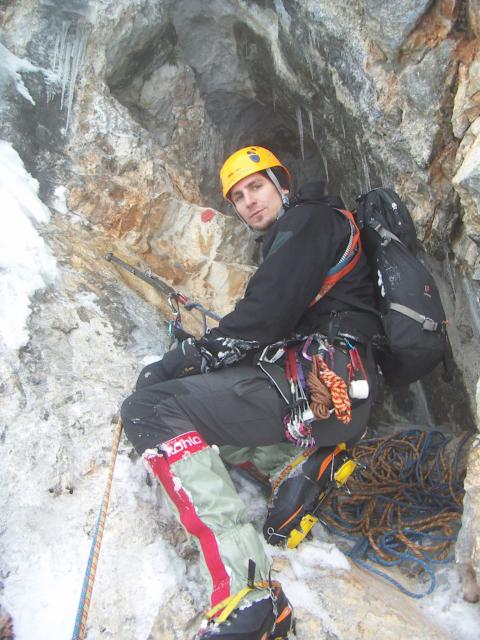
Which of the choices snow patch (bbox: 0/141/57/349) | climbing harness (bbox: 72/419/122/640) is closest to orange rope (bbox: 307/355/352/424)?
climbing harness (bbox: 72/419/122/640)

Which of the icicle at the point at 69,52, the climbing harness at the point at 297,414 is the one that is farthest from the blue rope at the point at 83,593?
the icicle at the point at 69,52

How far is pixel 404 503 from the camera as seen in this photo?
3.31 meters

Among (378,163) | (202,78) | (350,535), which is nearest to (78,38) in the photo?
(202,78)

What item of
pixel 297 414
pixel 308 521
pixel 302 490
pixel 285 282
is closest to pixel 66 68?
pixel 285 282

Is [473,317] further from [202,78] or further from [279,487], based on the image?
[202,78]

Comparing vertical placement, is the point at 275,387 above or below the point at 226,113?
below

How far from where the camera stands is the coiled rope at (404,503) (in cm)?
287

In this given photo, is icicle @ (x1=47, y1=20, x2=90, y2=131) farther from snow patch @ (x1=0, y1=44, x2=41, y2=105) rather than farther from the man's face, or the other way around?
the man's face

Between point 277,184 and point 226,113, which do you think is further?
point 226,113

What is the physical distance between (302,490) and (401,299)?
1.21 m

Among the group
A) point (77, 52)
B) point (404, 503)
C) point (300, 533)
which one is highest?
point (77, 52)

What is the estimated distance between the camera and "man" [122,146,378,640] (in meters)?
2.36

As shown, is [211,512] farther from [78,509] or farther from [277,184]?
[277,184]

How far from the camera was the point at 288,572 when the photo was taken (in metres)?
2.60
